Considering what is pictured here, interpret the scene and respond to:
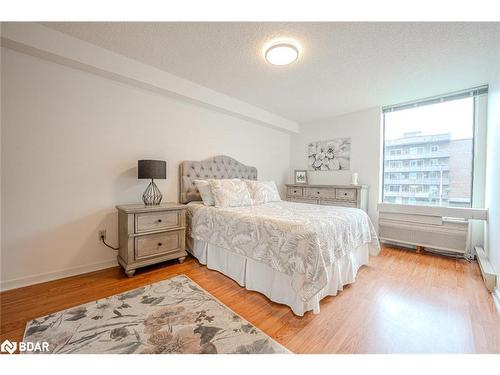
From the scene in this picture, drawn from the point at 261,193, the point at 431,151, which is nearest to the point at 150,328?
the point at 261,193

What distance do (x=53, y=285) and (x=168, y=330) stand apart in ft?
4.66

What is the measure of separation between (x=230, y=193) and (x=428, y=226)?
2.91m

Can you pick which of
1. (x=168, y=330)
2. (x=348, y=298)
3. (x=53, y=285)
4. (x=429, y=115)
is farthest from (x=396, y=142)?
(x=53, y=285)

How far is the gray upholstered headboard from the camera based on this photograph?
109 inches

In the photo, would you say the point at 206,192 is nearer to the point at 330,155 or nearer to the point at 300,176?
the point at 300,176

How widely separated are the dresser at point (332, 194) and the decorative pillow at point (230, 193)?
1586 mm

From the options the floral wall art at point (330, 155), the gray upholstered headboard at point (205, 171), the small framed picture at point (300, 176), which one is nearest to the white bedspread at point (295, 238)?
the gray upholstered headboard at point (205, 171)

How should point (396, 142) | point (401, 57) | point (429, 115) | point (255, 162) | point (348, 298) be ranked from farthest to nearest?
point (255, 162), point (396, 142), point (429, 115), point (401, 57), point (348, 298)

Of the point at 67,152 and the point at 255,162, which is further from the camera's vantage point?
the point at 255,162

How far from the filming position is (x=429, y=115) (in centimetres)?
311

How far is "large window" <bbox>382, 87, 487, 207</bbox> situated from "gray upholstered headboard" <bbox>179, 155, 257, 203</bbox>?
2583mm

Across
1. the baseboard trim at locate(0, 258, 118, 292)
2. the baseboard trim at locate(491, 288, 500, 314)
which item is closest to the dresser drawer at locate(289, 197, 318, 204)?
the baseboard trim at locate(491, 288, 500, 314)

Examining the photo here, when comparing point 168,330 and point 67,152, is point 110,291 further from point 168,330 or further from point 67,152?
point 67,152

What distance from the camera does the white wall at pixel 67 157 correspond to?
1.74 metres
